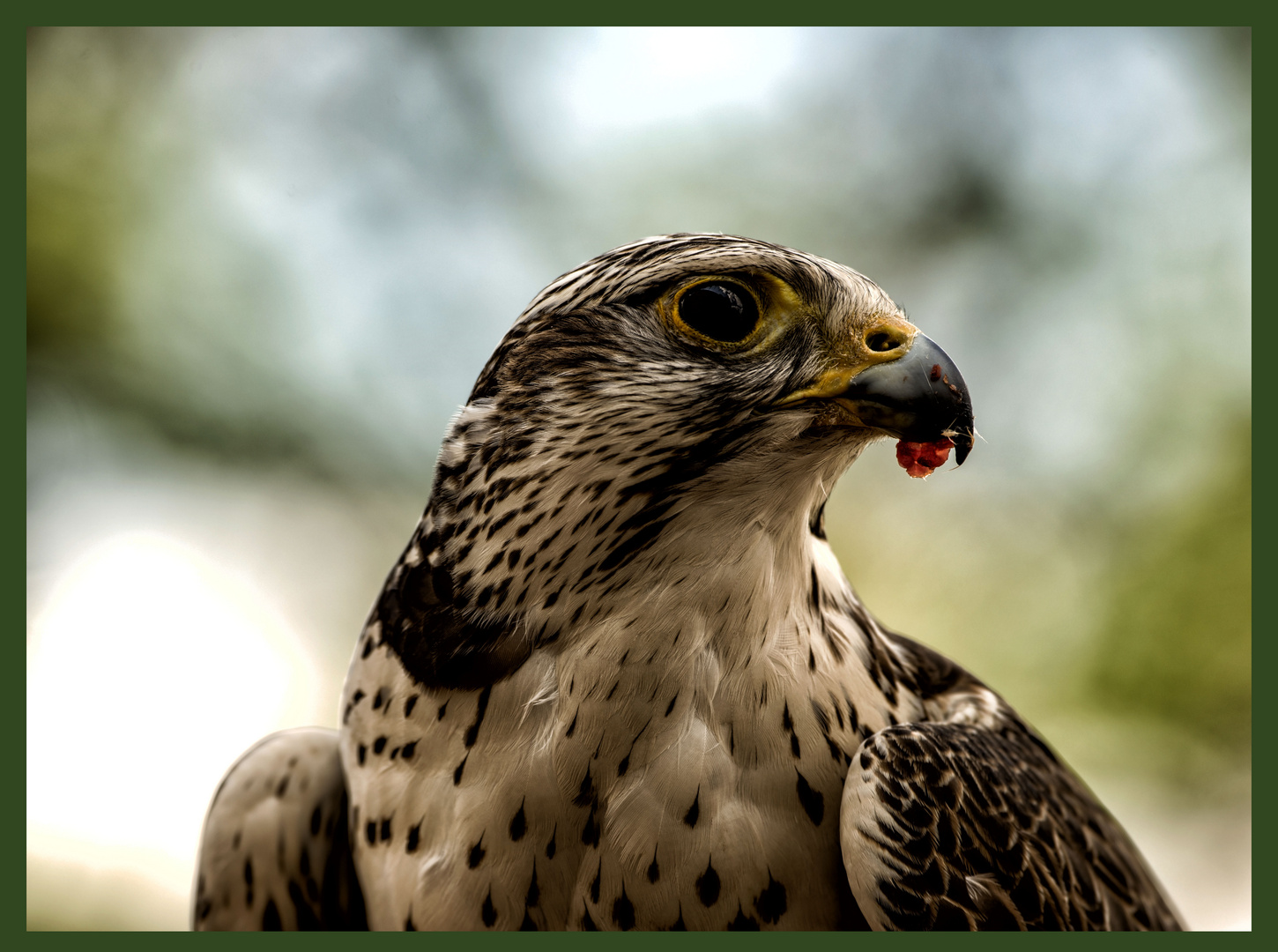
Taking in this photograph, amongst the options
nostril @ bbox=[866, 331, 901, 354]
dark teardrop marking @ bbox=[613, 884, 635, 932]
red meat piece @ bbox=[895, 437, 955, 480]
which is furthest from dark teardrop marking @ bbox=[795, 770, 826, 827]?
nostril @ bbox=[866, 331, 901, 354]

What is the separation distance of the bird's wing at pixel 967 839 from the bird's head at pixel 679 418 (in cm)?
57

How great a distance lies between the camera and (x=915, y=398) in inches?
69.7

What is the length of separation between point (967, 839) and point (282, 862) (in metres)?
1.75

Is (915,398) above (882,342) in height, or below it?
below

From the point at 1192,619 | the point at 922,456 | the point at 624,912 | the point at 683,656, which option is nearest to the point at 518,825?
the point at 624,912

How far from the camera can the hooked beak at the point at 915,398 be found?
1.76m

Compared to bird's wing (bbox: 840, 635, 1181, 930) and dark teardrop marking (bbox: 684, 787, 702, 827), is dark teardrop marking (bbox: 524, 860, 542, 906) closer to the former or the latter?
dark teardrop marking (bbox: 684, 787, 702, 827)

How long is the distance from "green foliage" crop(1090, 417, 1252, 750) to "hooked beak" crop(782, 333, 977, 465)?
3.54 meters

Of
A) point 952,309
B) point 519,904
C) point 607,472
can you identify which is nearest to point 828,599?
point 607,472

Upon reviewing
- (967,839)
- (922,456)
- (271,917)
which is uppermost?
(922,456)

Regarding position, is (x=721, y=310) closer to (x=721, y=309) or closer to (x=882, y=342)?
(x=721, y=309)

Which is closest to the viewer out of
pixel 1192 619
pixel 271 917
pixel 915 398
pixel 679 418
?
pixel 915 398

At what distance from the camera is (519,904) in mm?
1979

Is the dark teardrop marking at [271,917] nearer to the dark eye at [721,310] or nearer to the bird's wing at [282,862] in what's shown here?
the bird's wing at [282,862]
